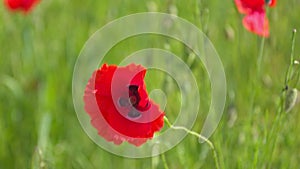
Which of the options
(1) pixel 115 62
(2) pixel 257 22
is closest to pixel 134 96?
(2) pixel 257 22

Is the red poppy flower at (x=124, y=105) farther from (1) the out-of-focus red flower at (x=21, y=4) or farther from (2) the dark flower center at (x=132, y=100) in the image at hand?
(1) the out-of-focus red flower at (x=21, y=4)

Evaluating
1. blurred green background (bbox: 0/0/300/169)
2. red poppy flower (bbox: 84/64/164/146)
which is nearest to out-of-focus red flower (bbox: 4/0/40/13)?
blurred green background (bbox: 0/0/300/169)

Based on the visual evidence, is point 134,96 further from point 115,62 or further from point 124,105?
point 115,62

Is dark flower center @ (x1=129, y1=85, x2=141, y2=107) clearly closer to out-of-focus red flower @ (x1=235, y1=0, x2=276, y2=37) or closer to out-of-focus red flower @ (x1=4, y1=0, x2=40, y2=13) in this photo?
out-of-focus red flower @ (x1=235, y1=0, x2=276, y2=37)

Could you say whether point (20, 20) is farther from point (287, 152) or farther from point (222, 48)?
point (287, 152)

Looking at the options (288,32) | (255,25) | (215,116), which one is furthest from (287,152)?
(288,32)

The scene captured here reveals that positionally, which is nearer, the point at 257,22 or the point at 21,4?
the point at 257,22
